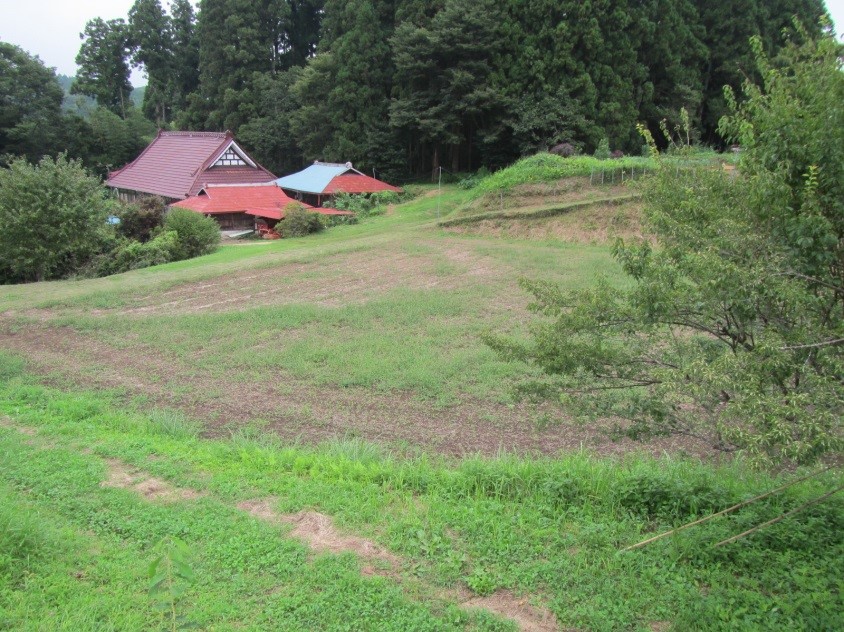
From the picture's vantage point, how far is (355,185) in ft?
101

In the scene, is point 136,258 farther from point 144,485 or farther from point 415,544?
point 415,544

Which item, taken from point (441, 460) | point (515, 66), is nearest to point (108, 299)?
point (441, 460)

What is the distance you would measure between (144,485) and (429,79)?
28.9 metres

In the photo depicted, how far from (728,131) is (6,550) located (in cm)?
580

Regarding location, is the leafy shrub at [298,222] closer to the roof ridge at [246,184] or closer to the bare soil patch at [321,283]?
the bare soil patch at [321,283]

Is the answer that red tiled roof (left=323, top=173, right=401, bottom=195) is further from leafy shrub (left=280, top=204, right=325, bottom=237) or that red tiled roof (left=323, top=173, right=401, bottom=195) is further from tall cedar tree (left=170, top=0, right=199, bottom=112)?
tall cedar tree (left=170, top=0, right=199, bottom=112)

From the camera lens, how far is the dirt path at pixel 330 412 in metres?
7.89

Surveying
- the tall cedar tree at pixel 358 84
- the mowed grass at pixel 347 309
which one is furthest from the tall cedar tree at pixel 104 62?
the mowed grass at pixel 347 309

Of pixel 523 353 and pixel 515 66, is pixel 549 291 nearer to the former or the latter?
pixel 523 353

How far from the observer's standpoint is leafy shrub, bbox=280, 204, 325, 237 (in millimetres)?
25156

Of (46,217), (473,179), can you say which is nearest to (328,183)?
(473,179)

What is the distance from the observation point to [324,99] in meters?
35.2

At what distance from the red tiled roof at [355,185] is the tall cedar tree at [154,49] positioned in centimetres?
2555

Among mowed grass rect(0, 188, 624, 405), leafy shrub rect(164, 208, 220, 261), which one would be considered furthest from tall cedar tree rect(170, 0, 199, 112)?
mowed grass rect(0, 188, 624, 405)
